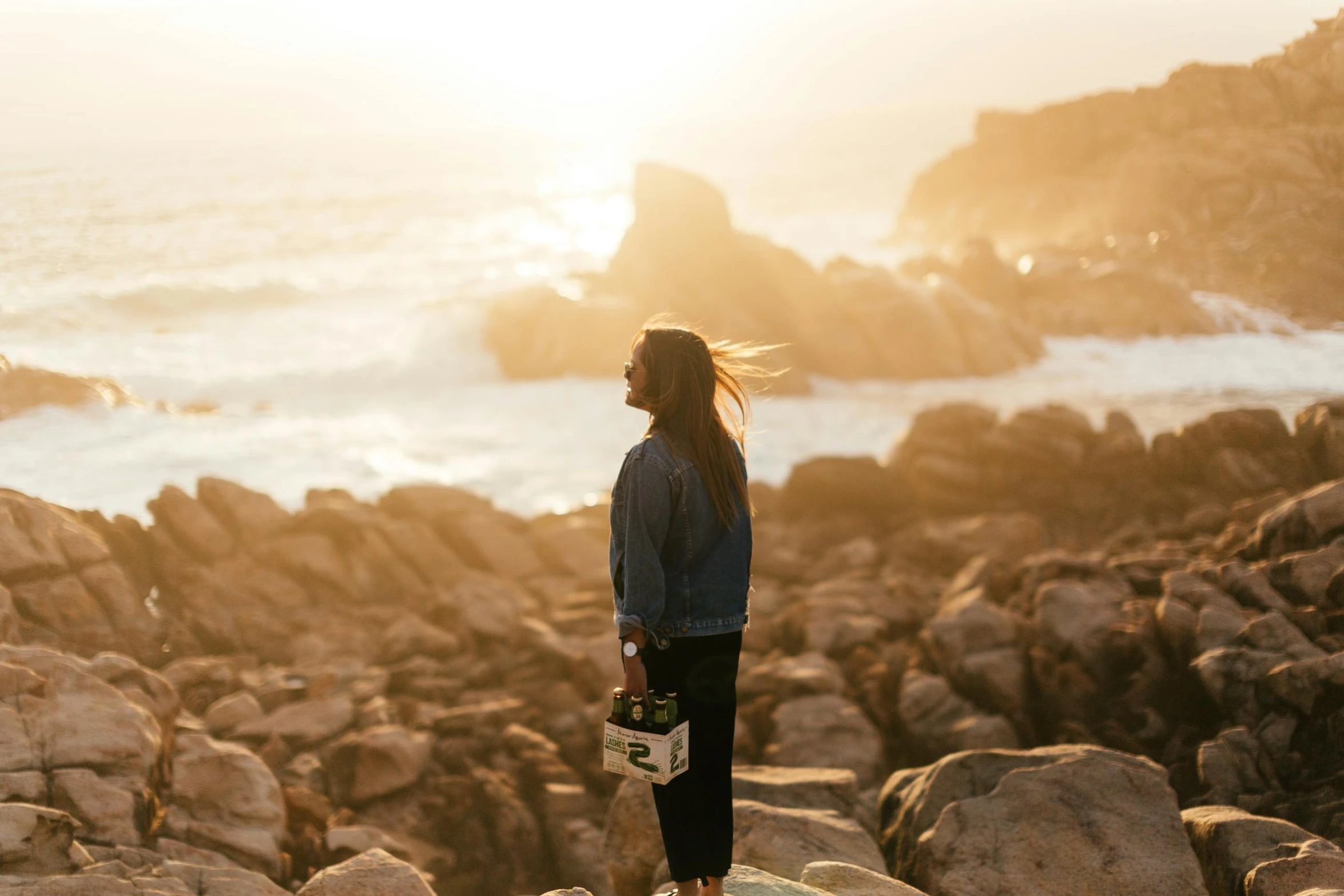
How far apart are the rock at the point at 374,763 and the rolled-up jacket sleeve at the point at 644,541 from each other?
5.01 metres

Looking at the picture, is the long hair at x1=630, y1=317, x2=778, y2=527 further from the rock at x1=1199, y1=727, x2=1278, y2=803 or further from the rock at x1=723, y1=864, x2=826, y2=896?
the rock at x1=1199, y1=727, x2=1278, y2=803

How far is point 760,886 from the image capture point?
173 inches

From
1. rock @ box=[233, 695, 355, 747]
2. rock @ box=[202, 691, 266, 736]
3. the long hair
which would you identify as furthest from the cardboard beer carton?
rock @ box=[202, 691, 266, 736]

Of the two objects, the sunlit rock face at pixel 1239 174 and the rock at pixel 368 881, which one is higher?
the sunlit rock face at pixel 1239 174

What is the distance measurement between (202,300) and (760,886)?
26792mm

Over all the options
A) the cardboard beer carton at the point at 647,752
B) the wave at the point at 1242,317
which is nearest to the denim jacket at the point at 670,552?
the cardboard beer carton at the point at 647,752

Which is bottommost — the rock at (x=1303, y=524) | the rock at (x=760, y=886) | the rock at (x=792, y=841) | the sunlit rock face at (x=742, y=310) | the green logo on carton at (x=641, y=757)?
the rock at (x=792, y=841)

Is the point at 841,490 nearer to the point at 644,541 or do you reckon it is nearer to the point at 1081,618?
the point at 1081,618

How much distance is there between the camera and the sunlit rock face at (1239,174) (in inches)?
371

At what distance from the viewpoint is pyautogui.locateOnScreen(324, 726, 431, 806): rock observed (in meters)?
7.81

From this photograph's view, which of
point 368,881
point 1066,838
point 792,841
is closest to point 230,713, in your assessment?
point 368,881

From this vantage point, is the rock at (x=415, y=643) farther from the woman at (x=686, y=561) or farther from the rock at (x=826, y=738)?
the woman at (x=686, y=561)

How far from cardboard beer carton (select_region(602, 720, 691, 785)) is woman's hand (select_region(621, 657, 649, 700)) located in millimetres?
123

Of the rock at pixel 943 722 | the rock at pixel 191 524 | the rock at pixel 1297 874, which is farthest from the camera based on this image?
the rock at pixel 191 524
